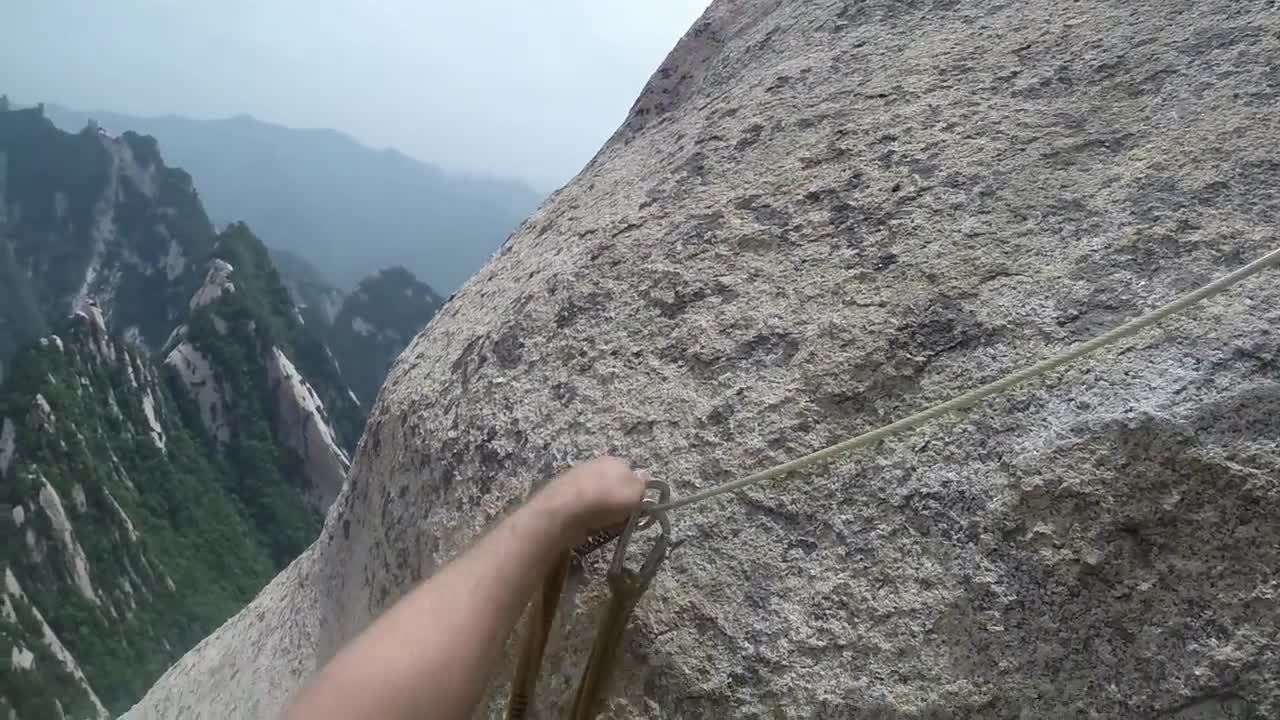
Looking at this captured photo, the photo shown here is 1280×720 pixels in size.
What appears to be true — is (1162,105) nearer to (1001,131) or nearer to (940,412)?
(1001,131)

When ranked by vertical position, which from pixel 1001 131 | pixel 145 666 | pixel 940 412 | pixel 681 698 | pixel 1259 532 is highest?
pixel 1001 131

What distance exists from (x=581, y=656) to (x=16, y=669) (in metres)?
16.4

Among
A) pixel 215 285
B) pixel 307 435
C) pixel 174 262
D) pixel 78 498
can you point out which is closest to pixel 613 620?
Result: pixel 78 498

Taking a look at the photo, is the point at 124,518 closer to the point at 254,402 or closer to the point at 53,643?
the point at 53,643

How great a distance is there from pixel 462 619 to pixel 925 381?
2.72 ft

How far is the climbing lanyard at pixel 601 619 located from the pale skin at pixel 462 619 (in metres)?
0.06

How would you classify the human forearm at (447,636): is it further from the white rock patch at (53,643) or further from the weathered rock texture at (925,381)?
the white rock patch at (53,643)

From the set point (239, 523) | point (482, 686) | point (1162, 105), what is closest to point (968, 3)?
point (1162, 105)

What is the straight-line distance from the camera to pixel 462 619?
1.01 meters

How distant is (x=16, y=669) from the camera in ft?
44.9

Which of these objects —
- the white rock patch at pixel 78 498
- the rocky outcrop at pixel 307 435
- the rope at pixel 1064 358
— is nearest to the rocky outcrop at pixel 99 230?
the rocky outcrop at pixel 307 435

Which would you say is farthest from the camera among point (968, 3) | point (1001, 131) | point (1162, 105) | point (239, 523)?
point (239, 523)

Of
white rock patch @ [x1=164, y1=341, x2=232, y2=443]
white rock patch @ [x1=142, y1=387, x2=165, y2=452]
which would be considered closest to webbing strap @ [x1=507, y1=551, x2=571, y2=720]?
white rock patch @ [x1=142, y1=387, x2=165, y2=452]

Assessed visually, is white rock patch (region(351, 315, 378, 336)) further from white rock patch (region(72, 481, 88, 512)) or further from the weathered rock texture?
the weathered rock texture
